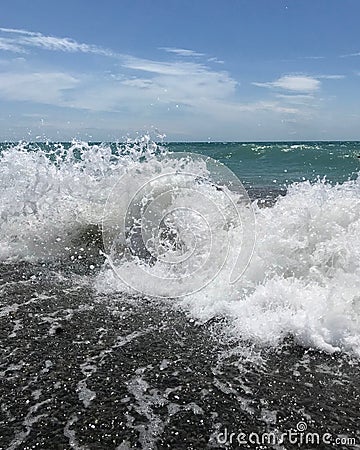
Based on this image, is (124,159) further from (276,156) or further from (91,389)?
(276,156)

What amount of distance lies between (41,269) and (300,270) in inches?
155

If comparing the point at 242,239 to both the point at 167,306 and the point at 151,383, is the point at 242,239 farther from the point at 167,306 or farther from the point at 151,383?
the point at 151,383

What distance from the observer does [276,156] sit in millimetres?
43094

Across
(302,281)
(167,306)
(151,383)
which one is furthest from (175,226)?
(151,383)

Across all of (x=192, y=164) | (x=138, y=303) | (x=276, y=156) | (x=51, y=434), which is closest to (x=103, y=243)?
(x=192, y=164)

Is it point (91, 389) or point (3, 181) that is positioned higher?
point (3, 181)

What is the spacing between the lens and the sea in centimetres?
356

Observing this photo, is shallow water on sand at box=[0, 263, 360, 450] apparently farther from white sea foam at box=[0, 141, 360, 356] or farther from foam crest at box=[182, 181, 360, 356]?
white sea foam at box=[0, 141, 360, 356]

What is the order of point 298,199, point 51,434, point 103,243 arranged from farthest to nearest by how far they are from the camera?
point 103,243 → point 298,199 → point 51,434

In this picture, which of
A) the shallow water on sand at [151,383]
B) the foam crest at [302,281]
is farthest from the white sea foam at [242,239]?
the shallow water on sand at [151,383]

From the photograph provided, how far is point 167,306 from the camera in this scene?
588cm

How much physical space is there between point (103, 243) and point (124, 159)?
2.02m

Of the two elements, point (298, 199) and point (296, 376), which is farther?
point (298, 199)

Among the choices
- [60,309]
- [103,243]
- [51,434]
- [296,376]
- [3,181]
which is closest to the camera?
[51,434]
